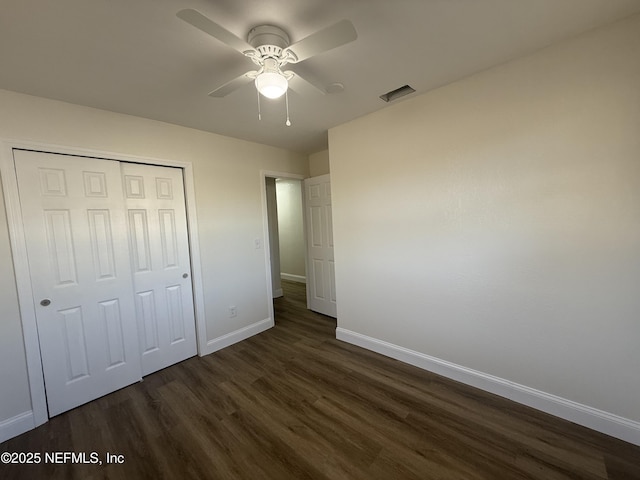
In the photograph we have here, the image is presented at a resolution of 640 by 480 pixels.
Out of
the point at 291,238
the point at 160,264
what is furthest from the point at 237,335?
the point at 291,238

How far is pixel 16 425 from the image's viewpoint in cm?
183

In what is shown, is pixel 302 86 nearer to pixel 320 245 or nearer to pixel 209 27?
pixel 209 27

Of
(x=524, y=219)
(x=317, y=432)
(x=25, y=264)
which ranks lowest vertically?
(x=317, y=432)

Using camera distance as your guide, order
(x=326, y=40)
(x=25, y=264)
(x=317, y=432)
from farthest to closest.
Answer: (x=25, y=264)
(x=317, y=432)
(x=326, y=40)

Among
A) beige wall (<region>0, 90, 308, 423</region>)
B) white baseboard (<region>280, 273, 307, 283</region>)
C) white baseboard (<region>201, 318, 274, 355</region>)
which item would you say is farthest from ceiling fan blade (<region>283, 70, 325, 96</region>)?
white baseboard (<region>280, 273, 307, 283</region>)

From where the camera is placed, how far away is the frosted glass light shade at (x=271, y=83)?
51.1 inches

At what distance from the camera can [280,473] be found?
148 cm

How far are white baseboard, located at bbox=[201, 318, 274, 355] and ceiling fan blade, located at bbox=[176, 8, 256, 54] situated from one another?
2.77m

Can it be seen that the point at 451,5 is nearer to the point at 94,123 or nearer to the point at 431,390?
the point at 431,390

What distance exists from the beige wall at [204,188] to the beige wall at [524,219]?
152cm

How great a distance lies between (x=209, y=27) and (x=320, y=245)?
9.47ft

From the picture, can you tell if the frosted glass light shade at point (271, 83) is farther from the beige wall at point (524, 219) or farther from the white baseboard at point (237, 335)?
the white baseboard at point (237, 335)

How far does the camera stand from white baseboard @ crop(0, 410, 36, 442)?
1.78m

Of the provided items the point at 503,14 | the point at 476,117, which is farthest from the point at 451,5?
the point at 476,117
